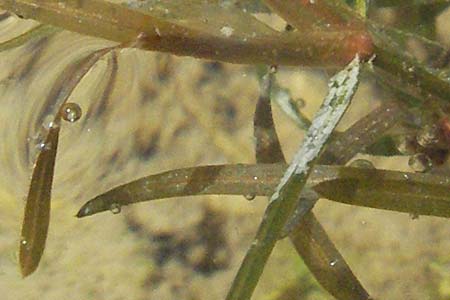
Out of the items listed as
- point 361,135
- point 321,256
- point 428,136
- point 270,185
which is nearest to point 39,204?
point 270,185

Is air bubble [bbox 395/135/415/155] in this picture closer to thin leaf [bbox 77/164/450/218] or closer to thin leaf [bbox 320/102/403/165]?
thin leaf [bbox 320/102/403/165]

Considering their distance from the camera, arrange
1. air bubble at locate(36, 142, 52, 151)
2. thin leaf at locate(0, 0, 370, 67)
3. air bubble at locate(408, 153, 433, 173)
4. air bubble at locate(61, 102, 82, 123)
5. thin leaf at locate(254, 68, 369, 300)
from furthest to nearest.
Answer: air bubble at locate(61, 102, 82, 123), air bubble at locate(408, 153, 433, 173), thin leaf at locate(254, 68, 369, 300), air bubble at locate(36, 142, 52, 151), thin leaf at locate(0, 0, 370, 67)

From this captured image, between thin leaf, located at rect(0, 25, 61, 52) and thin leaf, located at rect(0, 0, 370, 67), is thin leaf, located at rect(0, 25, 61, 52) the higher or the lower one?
the lower one

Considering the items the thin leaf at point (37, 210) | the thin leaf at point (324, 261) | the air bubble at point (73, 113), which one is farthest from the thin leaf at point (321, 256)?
the air bubble at point (73, 113)

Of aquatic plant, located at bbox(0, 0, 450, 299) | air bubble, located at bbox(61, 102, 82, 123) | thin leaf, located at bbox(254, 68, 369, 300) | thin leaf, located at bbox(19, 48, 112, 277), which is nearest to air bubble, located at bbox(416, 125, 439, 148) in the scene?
aquatic plant, located at bbox(0, 0, 450, 299)

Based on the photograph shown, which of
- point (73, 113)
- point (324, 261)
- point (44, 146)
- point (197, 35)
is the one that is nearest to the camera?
point (197, 35)

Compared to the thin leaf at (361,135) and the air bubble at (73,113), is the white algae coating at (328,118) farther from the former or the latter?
the air bubble at (73,113)

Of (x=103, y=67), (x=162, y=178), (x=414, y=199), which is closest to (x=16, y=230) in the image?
(x=103, y=67)

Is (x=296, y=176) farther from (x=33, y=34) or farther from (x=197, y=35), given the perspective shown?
(x=33, y=34)

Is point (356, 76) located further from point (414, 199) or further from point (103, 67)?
point (103, 67)
